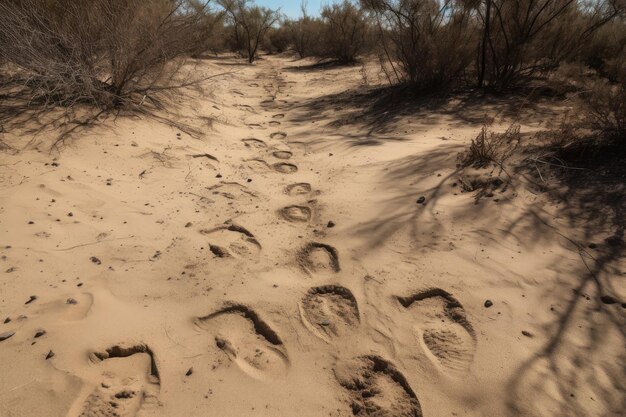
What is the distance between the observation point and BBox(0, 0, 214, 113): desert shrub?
3889 millimetres

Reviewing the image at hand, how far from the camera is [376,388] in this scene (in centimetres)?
169

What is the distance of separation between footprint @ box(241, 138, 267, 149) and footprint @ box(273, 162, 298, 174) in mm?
655

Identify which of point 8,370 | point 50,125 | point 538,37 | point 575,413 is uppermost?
point 538,37

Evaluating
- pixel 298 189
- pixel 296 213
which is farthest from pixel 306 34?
pixel 296 213

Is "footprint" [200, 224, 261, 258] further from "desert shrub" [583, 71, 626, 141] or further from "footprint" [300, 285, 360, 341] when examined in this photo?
"desert shrub" [583, 71, 626, 141]

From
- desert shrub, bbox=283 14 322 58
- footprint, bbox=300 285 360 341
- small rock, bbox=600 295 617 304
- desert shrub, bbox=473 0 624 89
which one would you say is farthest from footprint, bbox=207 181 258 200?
desert shrub, bbox=283 14 322 58

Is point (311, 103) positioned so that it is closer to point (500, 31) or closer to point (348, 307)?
point (500, 31)

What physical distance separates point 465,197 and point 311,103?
4.61m

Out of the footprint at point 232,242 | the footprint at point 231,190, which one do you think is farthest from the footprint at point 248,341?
the footprint at point 231,190

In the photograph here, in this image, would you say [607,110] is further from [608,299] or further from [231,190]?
[231,190]

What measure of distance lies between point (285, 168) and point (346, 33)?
32.7 feet

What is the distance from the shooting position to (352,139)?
5004 mm

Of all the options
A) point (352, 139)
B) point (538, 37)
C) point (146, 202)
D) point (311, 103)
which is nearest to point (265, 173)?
point (146, 202)

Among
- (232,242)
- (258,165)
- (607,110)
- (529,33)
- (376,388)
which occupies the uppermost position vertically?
(529,33)
